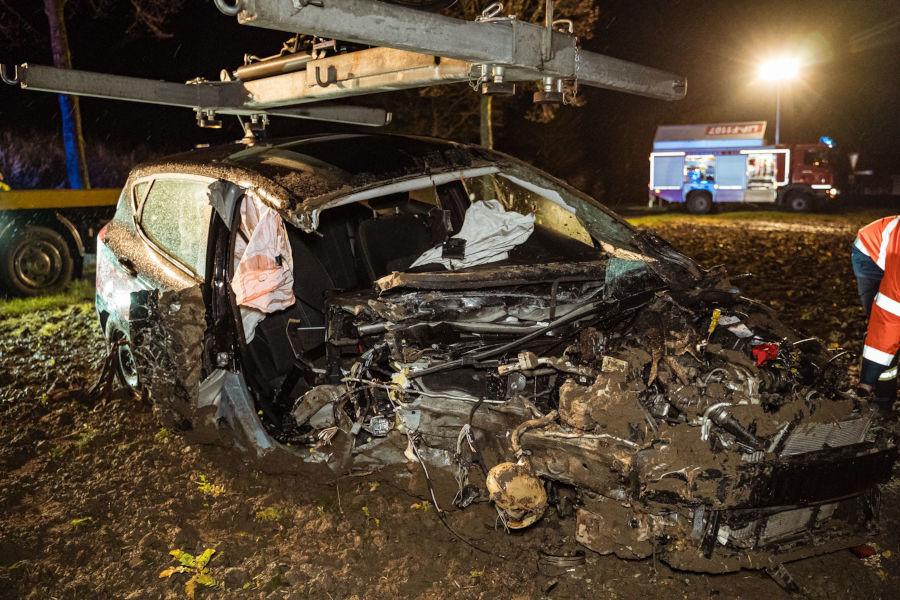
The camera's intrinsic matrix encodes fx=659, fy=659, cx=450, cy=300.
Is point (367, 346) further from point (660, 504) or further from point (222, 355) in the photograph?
point (660, 504)

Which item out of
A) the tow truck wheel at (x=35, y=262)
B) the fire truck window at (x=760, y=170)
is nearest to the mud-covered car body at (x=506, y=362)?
the tow truck wheel at (x=35, y=262)

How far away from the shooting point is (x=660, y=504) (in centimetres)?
246

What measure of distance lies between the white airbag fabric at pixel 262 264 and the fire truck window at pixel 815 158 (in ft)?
73.3

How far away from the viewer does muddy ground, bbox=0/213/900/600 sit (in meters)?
2.77

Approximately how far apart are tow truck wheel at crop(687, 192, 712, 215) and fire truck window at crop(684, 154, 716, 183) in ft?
1.64

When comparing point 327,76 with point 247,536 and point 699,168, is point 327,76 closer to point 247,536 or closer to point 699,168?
point 247,536

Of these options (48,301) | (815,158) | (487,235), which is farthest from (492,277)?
(815,158)

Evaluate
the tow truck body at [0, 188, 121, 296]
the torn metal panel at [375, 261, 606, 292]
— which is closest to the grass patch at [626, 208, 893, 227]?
the tow truck body at [0, 188, 121, 296]

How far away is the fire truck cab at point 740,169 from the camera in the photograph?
21.4 metres

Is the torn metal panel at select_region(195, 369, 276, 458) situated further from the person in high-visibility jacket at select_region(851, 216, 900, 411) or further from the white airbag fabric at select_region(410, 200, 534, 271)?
the person in high-visibility jacket at select_region(851, 216, 900, 411)

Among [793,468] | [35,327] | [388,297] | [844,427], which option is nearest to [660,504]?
[793,468]

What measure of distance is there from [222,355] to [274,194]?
2.94ft

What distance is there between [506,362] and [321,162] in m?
1.51

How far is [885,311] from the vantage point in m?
3.76
